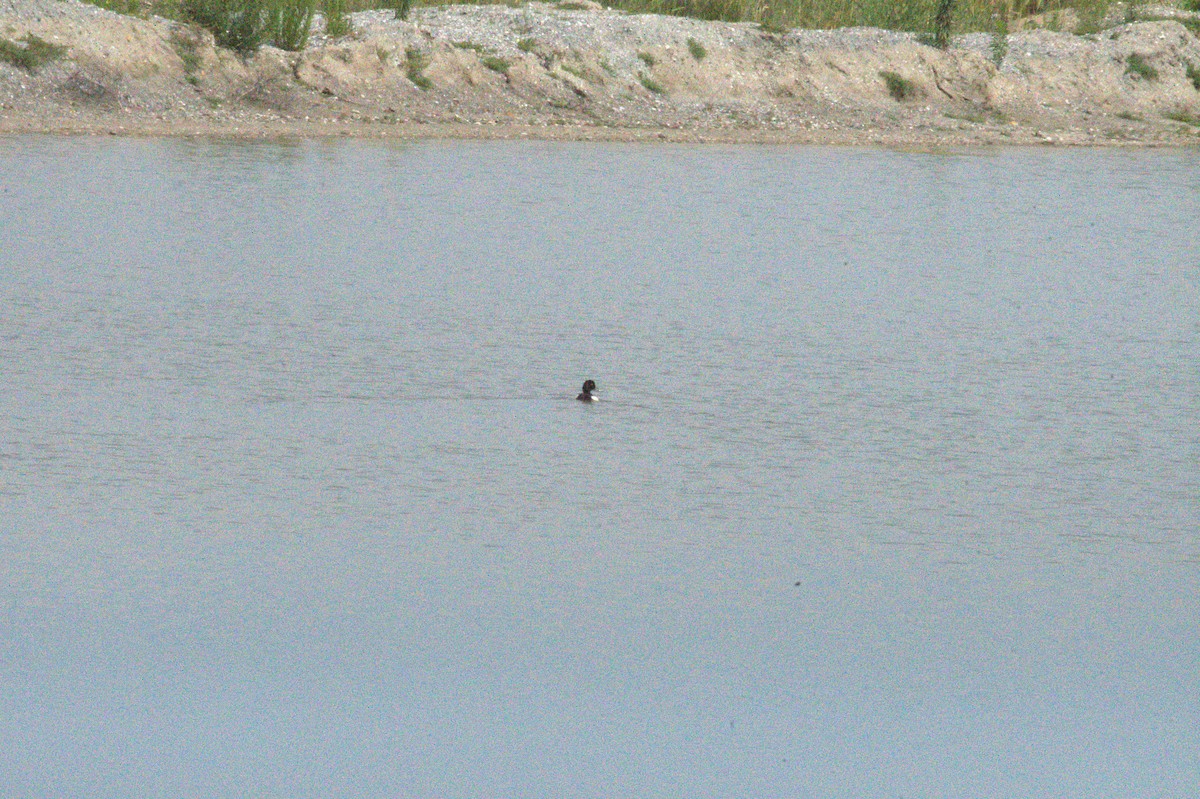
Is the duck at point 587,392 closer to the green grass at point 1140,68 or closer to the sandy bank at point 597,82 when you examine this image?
the sandy bank at point 597,82

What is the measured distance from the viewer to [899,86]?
1108 inches

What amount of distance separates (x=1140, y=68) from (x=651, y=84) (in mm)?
9041

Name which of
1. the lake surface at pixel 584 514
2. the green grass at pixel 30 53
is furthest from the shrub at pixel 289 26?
the lake surface at pixel 584 514

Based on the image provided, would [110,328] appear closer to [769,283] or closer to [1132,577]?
[769,283]

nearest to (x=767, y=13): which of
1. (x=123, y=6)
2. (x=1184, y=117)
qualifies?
(x=1184, y=117)

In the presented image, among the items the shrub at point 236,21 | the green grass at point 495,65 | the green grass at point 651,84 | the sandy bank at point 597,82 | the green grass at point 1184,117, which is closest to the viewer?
the sandy bank at point 597,82

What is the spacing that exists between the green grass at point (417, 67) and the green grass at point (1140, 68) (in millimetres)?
12116

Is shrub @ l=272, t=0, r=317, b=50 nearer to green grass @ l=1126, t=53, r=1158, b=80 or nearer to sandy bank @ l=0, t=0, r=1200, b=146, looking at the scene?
sandy bank @ l=0, t=0, r=1200, b=146

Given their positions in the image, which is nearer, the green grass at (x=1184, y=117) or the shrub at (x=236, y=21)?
the shrub at (x=236, y=21)

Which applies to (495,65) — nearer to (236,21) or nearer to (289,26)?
(289,26)

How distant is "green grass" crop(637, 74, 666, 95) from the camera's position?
87.1ft

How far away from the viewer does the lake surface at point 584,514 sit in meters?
5.38

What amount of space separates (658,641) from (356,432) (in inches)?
127

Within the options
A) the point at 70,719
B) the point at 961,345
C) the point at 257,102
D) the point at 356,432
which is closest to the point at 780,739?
the point at 70,719
